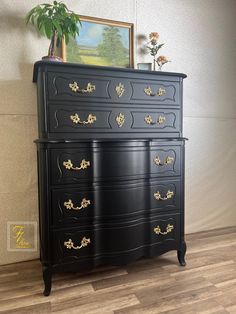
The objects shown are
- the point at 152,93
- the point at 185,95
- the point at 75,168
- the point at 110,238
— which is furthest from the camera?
the point at 185,95

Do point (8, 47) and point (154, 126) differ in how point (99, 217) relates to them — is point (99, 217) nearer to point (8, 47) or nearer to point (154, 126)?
point (154, 126)

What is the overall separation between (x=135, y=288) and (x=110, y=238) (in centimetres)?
38

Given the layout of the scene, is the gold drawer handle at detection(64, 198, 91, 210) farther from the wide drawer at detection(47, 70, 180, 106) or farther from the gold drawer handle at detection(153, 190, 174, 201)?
the wide drawer at detection(47, 70, 180, 106)

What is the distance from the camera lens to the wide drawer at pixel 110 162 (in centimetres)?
156

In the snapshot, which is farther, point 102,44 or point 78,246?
point 102,44

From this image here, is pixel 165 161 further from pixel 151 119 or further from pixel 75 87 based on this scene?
pixel 75 87

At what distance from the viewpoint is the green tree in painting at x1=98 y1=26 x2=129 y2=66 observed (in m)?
2.17

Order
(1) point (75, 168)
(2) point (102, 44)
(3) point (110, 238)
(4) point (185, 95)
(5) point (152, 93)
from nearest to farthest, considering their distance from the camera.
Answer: (1) point (75, 168)
(3) point (110, 238)
(5) point (152, 93)
(2) point (102, 44)
(4) point (185, 95)

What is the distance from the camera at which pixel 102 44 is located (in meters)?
2.16

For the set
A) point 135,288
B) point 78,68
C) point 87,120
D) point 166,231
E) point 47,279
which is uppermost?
point 78,68

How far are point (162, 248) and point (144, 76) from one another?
4.25 ft

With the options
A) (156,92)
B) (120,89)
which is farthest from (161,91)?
(120,89)

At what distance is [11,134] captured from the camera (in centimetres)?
197

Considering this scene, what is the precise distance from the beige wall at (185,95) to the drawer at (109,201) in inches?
23.0
